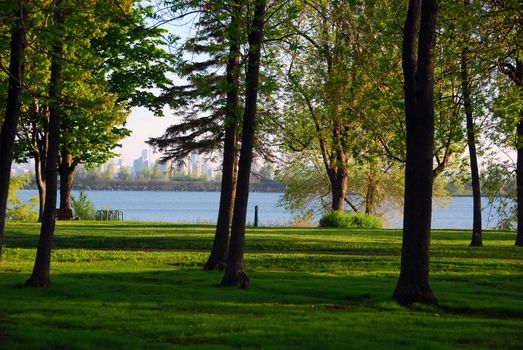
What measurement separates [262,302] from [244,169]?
345 cm

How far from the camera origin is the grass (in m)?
11.1

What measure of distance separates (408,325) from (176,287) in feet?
20.6

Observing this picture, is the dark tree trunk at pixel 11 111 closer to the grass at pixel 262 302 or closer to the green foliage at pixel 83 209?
the grass at pixel 262 302

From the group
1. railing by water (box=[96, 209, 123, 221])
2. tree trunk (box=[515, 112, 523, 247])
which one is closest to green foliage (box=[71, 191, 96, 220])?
railing by water (box=[96, 209, 123, 221])

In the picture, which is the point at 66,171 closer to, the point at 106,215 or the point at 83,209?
the point at 83,209

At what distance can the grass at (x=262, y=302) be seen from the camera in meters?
11.1

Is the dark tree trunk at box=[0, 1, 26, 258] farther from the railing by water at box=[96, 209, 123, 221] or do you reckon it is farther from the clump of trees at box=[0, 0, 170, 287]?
the railing by water at box=[96, 209, 123, 221]

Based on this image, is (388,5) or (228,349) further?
(388,5)

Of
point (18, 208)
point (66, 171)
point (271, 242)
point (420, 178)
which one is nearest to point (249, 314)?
point (420, 178)

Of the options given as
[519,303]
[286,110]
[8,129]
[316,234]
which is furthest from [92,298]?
[286,110]

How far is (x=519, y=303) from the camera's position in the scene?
15.0m

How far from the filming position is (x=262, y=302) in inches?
590

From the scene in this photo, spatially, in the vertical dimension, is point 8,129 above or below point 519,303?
above

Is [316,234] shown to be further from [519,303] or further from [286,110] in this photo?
[519,303]
